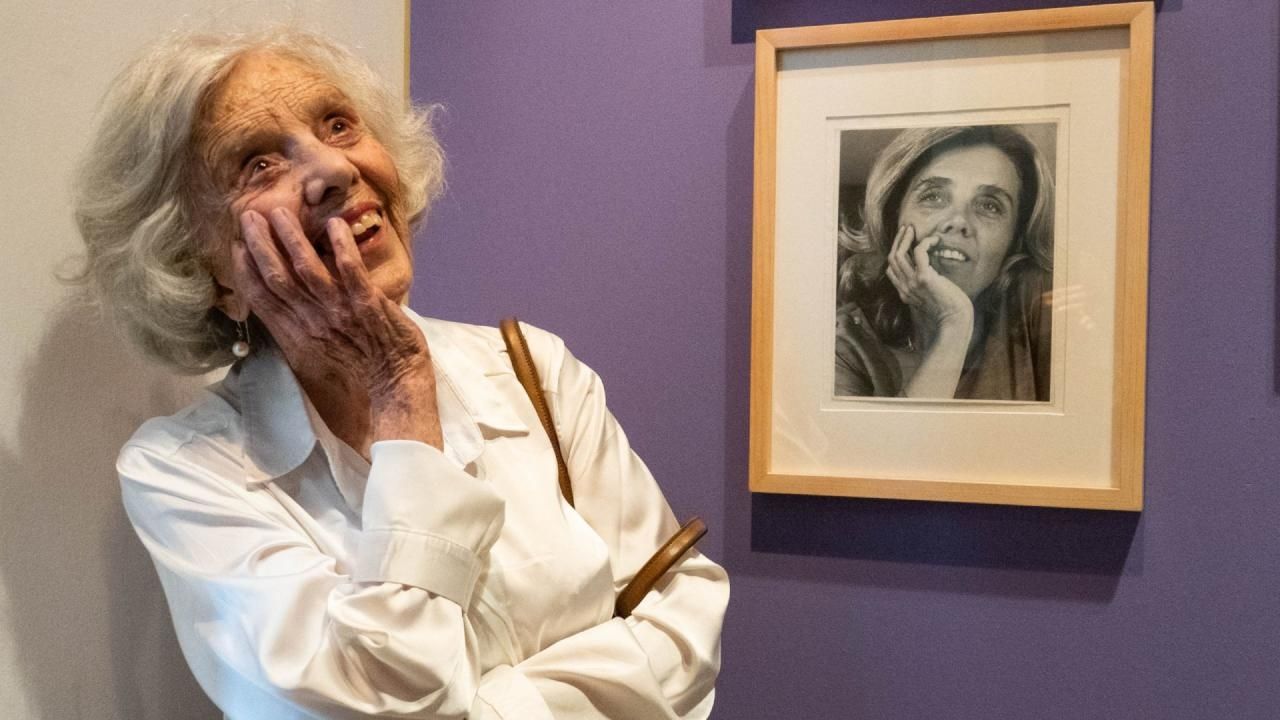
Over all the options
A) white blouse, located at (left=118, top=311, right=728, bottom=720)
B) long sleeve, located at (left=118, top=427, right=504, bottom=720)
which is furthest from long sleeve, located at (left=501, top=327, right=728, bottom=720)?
long sleeve, located at (left=118, top=427, right=504, bottom=720)

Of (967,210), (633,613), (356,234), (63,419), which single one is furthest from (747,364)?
(63,419)

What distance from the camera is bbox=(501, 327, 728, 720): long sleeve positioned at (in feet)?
3.30

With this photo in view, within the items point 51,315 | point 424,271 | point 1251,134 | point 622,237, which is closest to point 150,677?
point 51,315

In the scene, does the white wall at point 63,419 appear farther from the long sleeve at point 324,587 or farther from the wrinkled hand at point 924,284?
the wrinkled hand at point 924,284

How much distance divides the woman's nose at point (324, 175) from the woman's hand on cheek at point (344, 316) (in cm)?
3

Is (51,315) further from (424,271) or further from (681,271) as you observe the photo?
(681,271)

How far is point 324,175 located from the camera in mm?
1021

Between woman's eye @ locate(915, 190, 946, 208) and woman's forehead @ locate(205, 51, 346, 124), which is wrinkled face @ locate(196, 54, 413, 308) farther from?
woman's eye @ locate(915, 190, 946, 208)

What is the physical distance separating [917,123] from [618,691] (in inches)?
34.0

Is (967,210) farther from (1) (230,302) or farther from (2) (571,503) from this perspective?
(1) (230,302)

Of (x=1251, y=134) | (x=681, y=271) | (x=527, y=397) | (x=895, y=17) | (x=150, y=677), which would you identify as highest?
(x=895, y=17)

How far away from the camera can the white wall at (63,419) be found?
1022mm

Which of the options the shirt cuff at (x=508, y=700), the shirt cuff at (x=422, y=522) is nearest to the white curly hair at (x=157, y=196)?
the shirt cuff at (x=422, y=522)

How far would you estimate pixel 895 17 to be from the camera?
4.62ft
